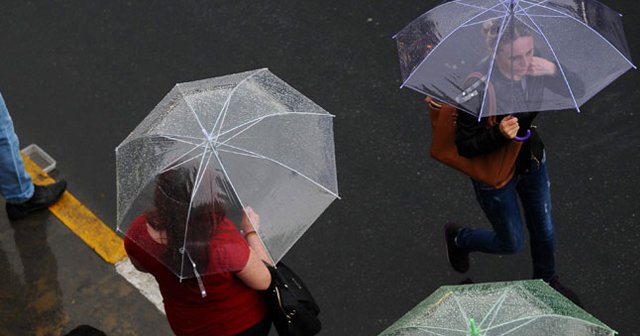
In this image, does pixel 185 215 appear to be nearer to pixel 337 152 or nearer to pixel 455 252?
pixel 455 252

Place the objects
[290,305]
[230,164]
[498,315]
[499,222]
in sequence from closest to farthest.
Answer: [498,315] → [230,164] → [290,305] → [499,222]

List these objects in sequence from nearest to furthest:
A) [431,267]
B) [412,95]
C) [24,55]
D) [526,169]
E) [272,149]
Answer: [272,149], [526,169], [431,267], [412,95], [24,55]

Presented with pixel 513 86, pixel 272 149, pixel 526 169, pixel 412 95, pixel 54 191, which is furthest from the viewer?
pixel 412 95

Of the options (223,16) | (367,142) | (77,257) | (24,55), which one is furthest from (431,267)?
(24,55)

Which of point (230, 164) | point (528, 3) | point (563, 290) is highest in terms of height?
point (528, 3)

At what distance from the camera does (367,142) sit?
6.12 meters

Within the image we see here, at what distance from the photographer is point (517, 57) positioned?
412 cm

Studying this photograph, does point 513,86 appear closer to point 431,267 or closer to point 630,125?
point 431,267

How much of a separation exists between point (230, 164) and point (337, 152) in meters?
2.41

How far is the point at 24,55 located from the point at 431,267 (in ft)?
11.8

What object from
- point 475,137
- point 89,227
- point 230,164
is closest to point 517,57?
point 475,137

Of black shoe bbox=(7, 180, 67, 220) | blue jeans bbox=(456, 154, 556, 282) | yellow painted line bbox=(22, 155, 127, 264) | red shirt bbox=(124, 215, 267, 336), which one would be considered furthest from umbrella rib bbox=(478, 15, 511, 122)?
black shoe bbox=(7, 180, 67, 220)

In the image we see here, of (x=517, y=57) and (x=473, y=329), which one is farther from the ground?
(x=517, y=57)

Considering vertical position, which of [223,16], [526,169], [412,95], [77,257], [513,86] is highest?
[513,86]
